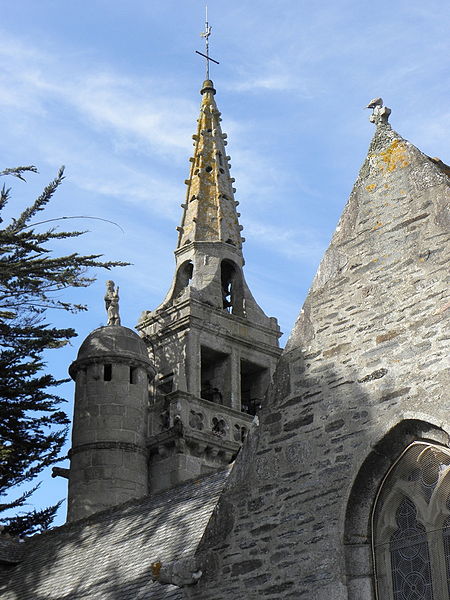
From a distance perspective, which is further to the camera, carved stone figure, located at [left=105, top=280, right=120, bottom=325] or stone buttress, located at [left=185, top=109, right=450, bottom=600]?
carved stone figure, located at [left=105, top=280, right=120, bottom=325]

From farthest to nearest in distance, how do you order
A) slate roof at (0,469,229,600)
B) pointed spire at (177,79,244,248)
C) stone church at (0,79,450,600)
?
pointed spire at (177,79,244,248), slate roof at (0,469,229,600), stone church at (0,79,450,600)

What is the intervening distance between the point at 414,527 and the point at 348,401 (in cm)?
105

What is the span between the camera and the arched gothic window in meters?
8.10

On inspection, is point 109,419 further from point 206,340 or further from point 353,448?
point 353,448

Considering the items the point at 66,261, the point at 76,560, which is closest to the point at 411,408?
the point at 76,560

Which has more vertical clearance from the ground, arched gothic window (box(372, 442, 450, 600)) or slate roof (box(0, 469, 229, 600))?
slate roof (box(0, 469, 229, 600))

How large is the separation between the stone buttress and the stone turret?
12.5 meters

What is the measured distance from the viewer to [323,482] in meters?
8.69

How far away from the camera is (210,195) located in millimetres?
29688

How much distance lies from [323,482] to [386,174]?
263cm

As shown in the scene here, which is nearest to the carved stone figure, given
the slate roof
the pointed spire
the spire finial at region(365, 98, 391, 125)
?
the pointed spire

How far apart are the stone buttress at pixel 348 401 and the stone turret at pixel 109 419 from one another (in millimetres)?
12495

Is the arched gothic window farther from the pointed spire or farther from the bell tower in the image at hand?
the pointed spire

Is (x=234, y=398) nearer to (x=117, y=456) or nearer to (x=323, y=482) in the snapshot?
(x=117, y=456)
